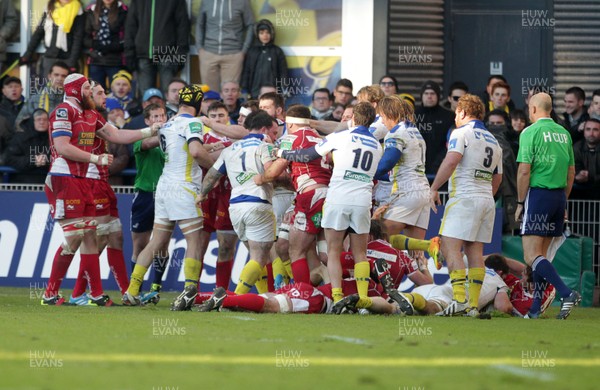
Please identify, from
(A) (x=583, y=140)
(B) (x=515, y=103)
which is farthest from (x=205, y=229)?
(B) (x=515, y=103)

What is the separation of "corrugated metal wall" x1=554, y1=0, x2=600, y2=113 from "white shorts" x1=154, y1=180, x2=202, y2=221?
7819 mm

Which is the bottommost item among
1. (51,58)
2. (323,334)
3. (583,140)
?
(323,334)

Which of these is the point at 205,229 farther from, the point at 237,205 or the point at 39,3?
the point at 39,3

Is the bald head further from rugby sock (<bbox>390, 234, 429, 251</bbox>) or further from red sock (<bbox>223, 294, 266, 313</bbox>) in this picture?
red sock (<bbox>223, 294, 266, 313</bbox>)

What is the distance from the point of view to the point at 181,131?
43.7ft

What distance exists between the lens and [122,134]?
1345cm

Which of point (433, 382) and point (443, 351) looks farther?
point (443, 351)

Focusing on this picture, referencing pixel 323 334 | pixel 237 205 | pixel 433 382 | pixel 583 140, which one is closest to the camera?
pixel 433 382

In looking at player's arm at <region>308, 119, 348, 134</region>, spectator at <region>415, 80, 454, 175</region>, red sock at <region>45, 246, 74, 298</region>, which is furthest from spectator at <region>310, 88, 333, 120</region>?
red sock at <region>45, 246, 74, 298</region>

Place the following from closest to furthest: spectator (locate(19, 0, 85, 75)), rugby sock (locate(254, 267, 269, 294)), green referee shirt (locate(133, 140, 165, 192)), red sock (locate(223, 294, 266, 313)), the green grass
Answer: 1. the green grass
2. red sock (locate(223, 294, 266, 313))
3. rugby sock (locate(254, 267, 269, 294))
4. green referee shirt (locate(133, 140, 165, 192))
5. spectator (locate(19, 0, 85, 75))

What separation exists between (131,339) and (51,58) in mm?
11275

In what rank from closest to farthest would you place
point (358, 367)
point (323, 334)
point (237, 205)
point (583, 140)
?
point (358, 367) < point (323, 334) < point (237, 205) < point (583, 140)

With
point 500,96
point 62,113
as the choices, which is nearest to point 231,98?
point 500,96

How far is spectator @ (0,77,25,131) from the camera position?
18.3m
